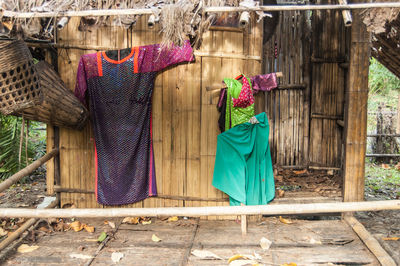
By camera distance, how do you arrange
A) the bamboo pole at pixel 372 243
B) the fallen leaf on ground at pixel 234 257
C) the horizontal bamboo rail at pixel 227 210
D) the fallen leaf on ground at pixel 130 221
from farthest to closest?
1. the fallen leaf on ground at pixel 130 221
2. the fallen leaf on ground at pixel 234 257
3. the bamboo pole at pixel 372 243
4. the horizontal bamboo rail at pixel 227 210

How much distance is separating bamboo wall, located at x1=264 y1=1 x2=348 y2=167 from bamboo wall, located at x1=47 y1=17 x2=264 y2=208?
2.61 metres

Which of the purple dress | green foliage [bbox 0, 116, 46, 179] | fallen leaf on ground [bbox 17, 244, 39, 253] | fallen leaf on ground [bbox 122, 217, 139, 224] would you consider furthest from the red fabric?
green foliage [bbox 0, 116, 46, 179]

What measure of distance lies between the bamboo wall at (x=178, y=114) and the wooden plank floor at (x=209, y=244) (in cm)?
48

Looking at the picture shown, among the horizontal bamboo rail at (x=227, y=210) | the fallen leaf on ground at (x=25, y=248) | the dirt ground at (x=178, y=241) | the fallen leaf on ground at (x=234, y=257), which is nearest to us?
the horizontal bamboo rail at (x=227, y=210)

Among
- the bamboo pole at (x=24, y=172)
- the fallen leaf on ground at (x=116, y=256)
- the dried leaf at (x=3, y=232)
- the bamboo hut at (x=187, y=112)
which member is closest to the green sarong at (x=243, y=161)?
the bamboo hut at (x=187, y=112)

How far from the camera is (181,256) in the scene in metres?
4.02

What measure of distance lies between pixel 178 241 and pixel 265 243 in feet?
3.41

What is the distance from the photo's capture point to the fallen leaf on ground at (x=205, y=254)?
3971 mm

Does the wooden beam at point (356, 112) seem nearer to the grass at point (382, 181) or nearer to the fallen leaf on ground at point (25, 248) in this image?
the grass at point (382, 181)

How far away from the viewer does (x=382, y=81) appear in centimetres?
1445

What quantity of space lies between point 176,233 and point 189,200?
22.7 inches

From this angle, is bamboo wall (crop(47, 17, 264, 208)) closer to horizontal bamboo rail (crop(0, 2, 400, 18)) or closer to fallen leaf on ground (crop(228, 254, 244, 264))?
fallen leaf on ground (crop(228, 254, 244, 264))

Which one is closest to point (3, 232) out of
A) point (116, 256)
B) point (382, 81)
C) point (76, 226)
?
point (76, 226)

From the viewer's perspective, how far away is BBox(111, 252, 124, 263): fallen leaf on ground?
392 cm
